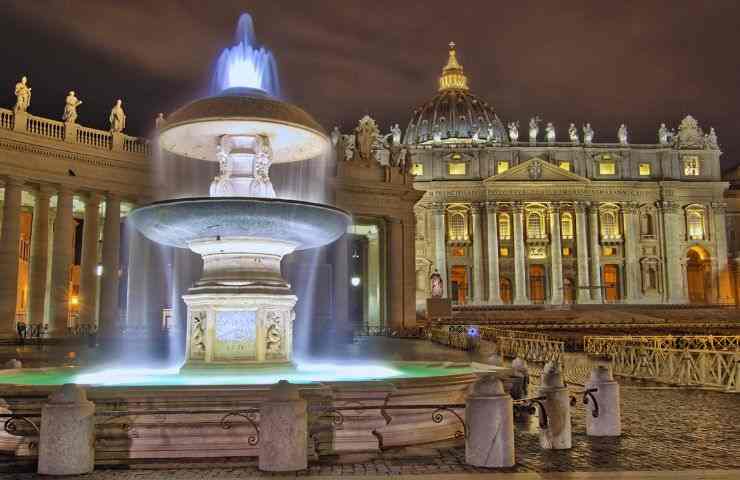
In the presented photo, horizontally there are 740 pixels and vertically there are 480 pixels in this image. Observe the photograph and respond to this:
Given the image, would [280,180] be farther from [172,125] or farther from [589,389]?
[589,389]

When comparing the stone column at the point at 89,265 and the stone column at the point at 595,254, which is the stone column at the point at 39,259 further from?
the stone column at the point at 595,254

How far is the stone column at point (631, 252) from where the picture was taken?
A: 333ft

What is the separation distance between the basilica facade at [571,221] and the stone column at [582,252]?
0.13 meters

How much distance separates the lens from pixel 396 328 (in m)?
41.0

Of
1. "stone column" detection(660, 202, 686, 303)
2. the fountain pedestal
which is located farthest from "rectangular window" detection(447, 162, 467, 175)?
the fountain pedestal

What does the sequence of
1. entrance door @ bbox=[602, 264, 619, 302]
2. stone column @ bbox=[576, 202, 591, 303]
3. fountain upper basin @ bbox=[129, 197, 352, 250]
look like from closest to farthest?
fountain upper basin @ bbox=[129, 197, 352, 250] → stone column @ bbox=[576, 202, 591, 303] → entrance door @ bbox=[602, 264, 619, 302]

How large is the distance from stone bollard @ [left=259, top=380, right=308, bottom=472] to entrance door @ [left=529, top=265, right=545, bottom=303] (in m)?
97.5

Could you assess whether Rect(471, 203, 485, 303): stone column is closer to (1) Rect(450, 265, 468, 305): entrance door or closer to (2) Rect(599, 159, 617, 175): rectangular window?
(1) Rect(450, 265, 468, 305): entrance door

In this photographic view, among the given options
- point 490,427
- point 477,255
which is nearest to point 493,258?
point 477,255

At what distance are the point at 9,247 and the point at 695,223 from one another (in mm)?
93499

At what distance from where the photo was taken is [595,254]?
334 ft

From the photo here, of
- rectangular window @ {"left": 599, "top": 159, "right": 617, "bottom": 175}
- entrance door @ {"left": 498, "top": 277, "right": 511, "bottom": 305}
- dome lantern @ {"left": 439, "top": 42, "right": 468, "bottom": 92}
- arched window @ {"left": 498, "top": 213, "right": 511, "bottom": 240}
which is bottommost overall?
entrance door @ {"left": 498, "top": 277, "right": 511, "bottom": 305}

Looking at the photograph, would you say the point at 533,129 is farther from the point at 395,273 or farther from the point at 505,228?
the point at 395,273

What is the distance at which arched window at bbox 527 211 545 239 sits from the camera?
337 feet
